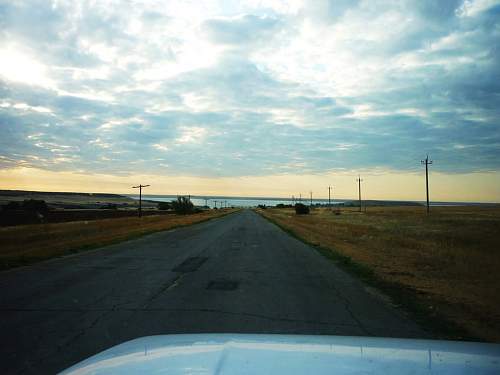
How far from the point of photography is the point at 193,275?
10898 mm

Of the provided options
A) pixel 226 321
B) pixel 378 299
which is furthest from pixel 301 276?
pixel 226 321

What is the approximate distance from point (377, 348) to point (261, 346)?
914mm

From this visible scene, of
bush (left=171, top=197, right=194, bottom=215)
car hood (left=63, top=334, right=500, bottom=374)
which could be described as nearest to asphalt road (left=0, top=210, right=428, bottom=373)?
car hood (left=63, top=334, right=500, bottom=374)

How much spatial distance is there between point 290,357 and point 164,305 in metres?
4.95

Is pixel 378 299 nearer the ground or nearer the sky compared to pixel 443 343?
nearer the ground

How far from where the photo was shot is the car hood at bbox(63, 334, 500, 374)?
8.39 feet

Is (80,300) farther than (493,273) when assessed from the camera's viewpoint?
No

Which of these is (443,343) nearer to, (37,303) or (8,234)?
(37,303)

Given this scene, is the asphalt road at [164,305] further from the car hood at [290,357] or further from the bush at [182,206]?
the bush at [182,206]

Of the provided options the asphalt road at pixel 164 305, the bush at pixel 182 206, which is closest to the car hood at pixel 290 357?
the asphalt road at pixel 164 305

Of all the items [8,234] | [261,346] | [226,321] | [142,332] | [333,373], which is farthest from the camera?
[8,234]

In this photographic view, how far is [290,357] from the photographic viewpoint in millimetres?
2805

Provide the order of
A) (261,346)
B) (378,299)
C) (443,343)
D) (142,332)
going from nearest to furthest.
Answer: (261,346)
(443,343)
(142,332)
(378,299)

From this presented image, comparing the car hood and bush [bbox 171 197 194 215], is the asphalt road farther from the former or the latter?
bush [bbox 171 197 194 215]
